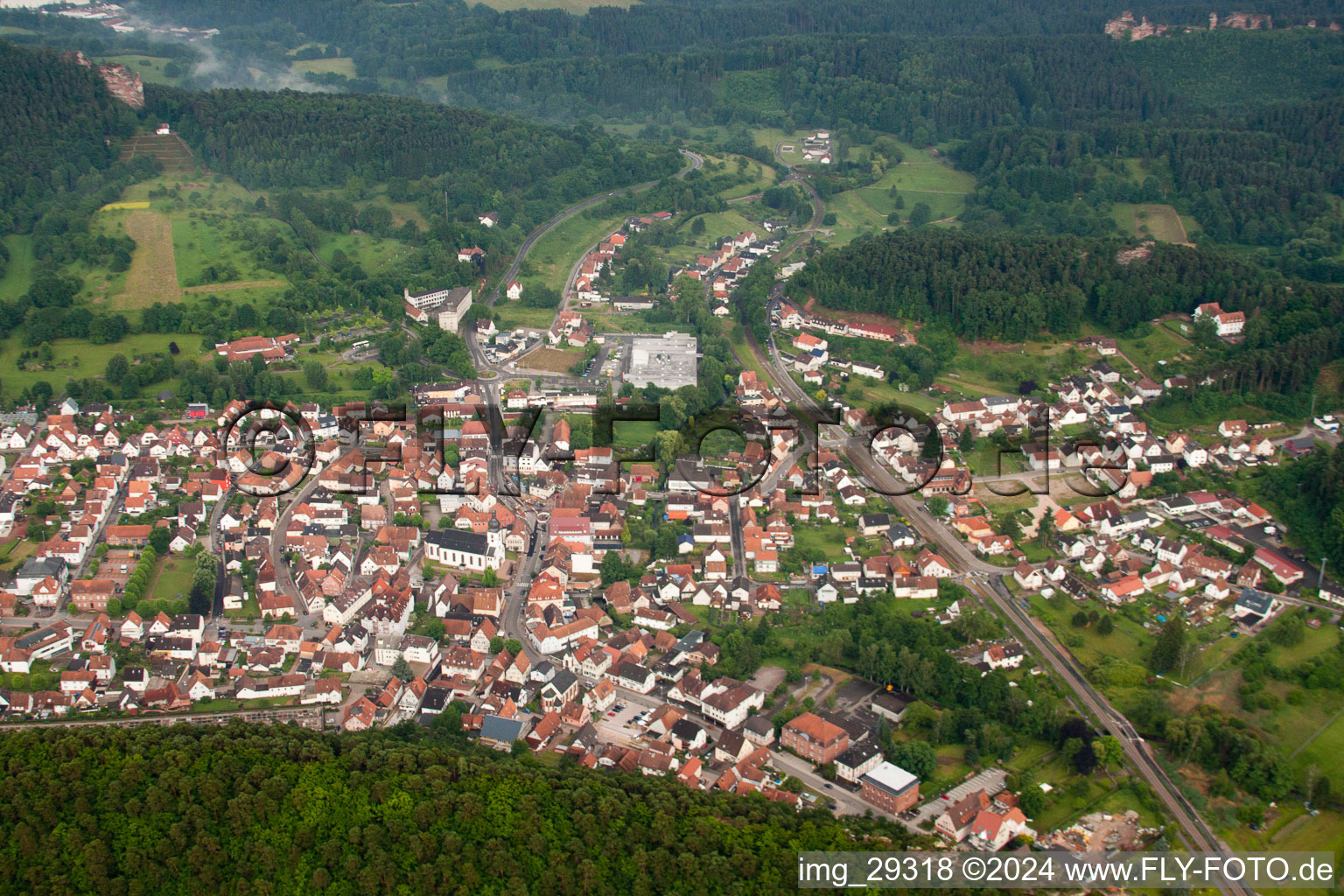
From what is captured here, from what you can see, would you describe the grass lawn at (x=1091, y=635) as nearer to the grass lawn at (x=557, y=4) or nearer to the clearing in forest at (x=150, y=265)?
the clearing in forest at (x=150, y=265)

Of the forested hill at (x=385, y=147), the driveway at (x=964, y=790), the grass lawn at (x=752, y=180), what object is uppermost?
the forested hill at (x=385, y=147)

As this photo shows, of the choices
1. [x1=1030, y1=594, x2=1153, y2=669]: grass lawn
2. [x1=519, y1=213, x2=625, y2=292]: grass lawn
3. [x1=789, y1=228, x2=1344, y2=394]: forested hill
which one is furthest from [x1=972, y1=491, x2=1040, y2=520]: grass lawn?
[x1=519, y1=213, x2=625, y2=292]: grass lawn

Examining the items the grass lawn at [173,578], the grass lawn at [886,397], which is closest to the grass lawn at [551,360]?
the grass lawn at [886,397]

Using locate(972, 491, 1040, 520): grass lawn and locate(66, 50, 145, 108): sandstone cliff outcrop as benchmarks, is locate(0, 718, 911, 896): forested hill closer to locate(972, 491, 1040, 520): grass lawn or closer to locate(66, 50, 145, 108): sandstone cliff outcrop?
locate(972, 491, 1040, 520): grass lawn

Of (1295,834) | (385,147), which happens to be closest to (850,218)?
(385,147)

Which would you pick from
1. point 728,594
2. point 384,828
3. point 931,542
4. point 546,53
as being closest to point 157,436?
point 728,594
